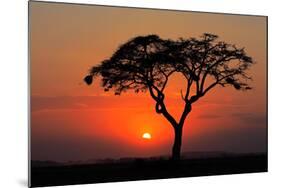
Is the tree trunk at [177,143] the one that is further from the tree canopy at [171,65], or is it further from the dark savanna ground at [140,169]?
the tree canopy at [171,65]

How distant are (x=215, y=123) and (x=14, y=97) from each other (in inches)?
105

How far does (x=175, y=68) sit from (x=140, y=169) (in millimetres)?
1378

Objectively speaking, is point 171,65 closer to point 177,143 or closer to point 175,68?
point 175,68

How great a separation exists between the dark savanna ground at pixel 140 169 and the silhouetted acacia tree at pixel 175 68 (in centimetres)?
24

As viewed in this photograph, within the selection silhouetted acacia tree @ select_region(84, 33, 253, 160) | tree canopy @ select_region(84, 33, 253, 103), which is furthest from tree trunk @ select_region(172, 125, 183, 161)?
tree canopy @ select_region(84, 33, 253, 103)

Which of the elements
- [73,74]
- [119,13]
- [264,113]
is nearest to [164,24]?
[119,13]

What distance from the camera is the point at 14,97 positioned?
671cm

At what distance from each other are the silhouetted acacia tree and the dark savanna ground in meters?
0.24

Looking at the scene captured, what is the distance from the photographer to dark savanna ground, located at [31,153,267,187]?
672 cm

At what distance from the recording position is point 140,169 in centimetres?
712

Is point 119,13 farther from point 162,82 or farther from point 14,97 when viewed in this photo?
point 14,97

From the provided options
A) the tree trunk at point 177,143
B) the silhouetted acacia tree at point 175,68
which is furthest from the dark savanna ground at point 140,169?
the silhouetted acacia tree at point 175,68

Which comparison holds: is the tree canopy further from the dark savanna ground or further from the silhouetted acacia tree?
the dark savanna ground

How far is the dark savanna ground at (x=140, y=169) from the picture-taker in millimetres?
6723
